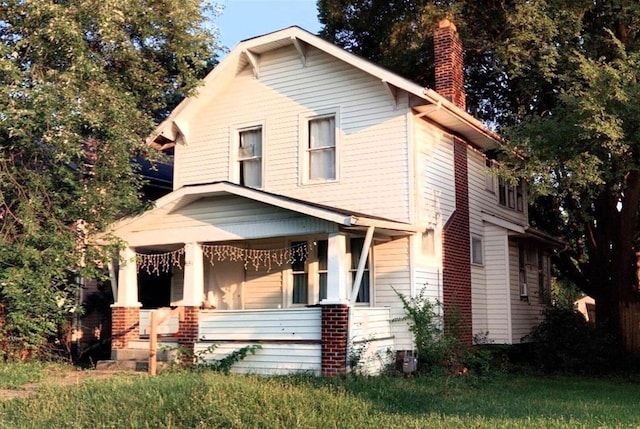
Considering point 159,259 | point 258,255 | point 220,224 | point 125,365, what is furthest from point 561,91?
point 125,365

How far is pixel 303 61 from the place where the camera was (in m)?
16.0

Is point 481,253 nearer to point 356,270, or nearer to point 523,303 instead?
point 523,303

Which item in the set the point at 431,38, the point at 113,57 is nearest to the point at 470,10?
the point at 431,38

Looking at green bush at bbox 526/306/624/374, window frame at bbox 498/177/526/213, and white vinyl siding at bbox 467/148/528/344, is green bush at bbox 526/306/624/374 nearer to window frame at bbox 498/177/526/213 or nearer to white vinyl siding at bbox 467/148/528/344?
white vinyl siding at bbox 467/148/528/344

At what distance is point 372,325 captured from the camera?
13.7 metres

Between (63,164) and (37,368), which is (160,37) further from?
(37,368)

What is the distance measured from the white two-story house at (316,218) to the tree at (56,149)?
40.8 inches

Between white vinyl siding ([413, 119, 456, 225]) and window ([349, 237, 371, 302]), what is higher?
white vinyl siding ([413, 119, 456, 225])

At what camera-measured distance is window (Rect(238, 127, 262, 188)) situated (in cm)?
1659

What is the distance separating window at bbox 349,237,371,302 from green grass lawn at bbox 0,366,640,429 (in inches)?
118

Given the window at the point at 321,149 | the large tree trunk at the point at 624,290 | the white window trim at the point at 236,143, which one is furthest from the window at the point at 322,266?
the large tree trunk at the point at 624,290

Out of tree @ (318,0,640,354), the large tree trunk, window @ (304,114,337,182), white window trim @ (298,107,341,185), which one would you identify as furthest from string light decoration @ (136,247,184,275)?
the large tree trunk

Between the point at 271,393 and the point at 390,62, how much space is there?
1294 cm

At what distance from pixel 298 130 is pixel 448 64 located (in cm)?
396
